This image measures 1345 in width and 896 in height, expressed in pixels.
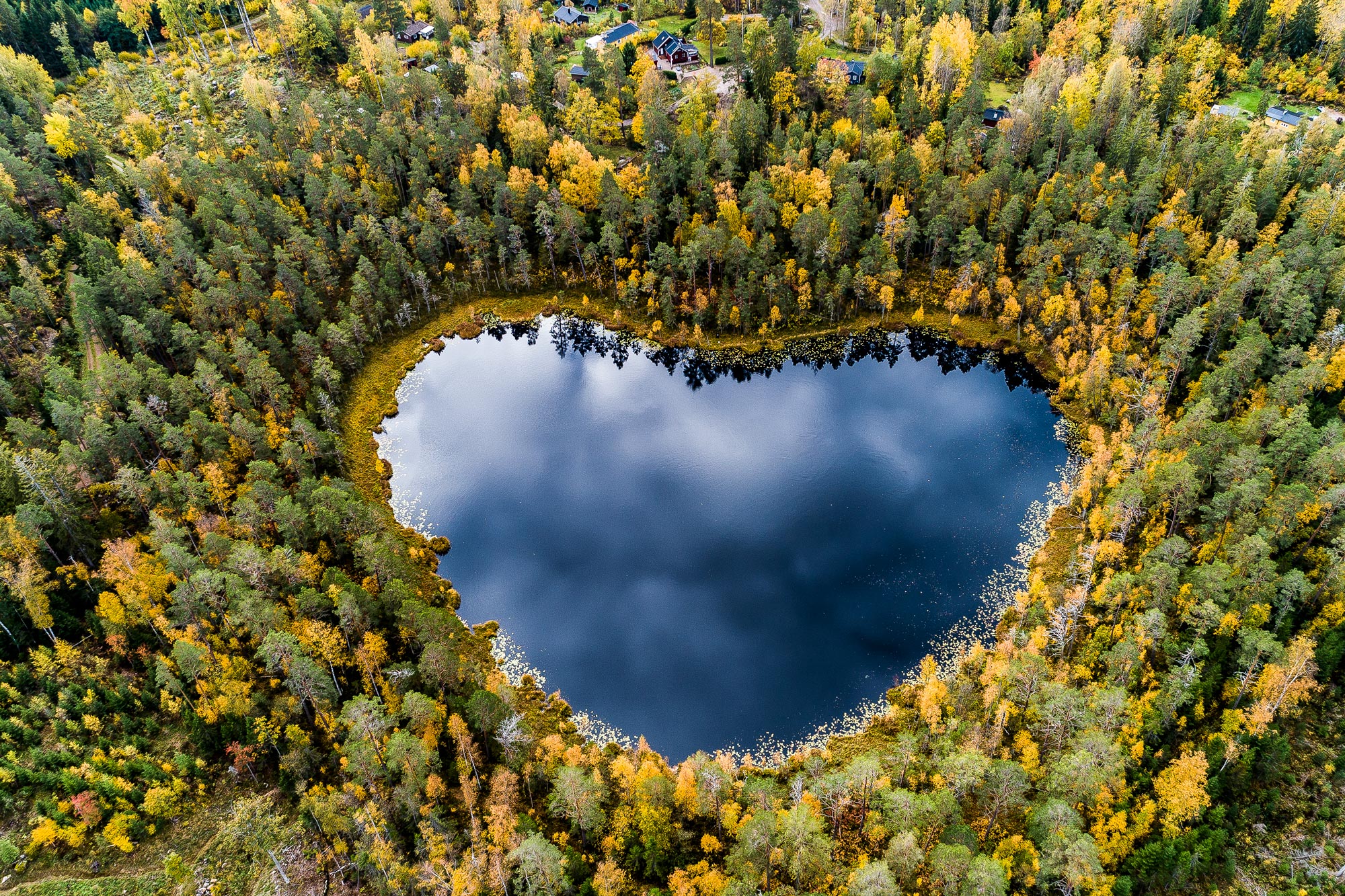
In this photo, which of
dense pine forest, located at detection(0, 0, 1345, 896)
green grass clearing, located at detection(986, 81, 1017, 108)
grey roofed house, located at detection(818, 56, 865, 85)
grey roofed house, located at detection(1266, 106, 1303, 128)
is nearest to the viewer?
dense pine forest, located at detection(0, 0, 1345, 896)

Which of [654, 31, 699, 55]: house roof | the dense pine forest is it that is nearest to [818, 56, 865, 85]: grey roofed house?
the dense pine forest

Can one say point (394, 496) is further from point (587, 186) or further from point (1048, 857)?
point (1048, 857)

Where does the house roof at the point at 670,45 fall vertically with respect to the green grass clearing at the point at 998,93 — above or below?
above

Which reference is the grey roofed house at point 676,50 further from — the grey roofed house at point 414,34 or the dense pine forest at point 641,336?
the grey roofed house at point 414,34

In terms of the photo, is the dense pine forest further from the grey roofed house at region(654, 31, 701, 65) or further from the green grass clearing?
the grey roofed house at region(654, 31, 701, 65)

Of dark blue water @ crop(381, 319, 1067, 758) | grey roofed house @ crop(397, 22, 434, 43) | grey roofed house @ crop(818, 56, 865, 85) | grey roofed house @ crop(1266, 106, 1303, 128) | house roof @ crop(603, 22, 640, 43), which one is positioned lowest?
dark blue water @ crop(381, 319, 1067, 758)

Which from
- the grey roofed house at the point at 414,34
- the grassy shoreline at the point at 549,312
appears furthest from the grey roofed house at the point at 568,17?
the grassy shoreline at the point at 549,312

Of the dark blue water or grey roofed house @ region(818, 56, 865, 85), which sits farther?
grey roofed house @ region(818, 56, 865, 85)
